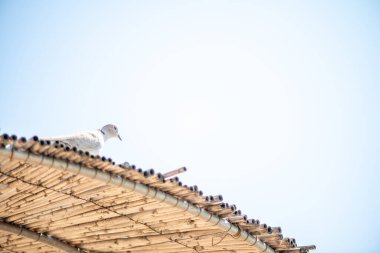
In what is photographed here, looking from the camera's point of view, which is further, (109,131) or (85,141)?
(109,131)

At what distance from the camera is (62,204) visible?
413 cm

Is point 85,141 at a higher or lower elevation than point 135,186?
higher

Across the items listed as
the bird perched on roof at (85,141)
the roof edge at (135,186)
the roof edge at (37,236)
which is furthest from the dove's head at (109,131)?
the roof edge at (135,186)

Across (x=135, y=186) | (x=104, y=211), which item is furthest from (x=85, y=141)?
(x=135, y=186)

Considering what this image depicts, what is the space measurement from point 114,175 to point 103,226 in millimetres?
1291

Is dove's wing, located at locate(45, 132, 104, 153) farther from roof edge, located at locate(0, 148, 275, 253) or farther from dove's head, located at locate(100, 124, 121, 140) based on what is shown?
dove's head, located at locate(100, 124, 121, 140)

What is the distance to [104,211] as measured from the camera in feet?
13.7

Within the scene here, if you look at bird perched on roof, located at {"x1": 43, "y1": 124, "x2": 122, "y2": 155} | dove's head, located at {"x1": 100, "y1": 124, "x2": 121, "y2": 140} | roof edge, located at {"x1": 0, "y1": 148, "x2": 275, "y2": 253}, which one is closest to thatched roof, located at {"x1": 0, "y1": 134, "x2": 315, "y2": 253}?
roof edge, located at {"x1": 0, "y1": 148, "x2": 275, "y2": 253}

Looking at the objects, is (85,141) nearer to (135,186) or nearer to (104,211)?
(104,211)

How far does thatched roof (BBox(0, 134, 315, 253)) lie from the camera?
3.34 meters

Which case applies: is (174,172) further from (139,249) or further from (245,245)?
(139,249)

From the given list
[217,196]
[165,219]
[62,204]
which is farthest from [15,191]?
[217,196]

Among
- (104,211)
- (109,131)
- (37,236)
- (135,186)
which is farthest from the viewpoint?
(109,131)

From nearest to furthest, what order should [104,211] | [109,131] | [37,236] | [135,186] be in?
[135,186] → [104,211] → [37,236] → [109,131]
